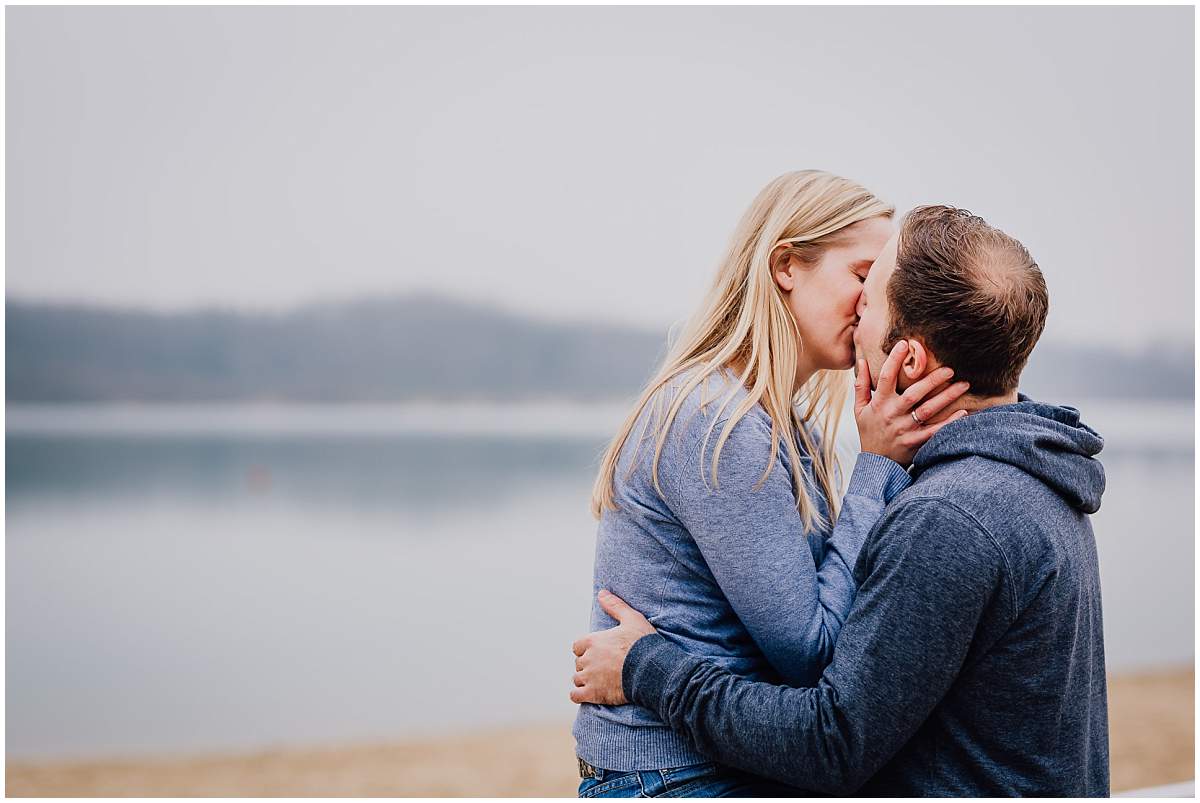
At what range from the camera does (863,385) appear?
1523 millimetres

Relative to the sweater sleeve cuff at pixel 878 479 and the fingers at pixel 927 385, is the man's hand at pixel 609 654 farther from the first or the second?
the fingers at pixel 927 385

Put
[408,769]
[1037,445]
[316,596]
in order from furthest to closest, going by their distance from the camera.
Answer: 1. [316,596]
2. [408,769]
3. [1037,445]

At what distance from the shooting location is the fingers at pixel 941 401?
1.37m

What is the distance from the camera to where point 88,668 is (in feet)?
42.2

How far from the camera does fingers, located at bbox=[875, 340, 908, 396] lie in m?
1.39

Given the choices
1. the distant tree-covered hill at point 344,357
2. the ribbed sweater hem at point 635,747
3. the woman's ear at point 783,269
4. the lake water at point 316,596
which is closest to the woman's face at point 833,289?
the woman's ear at point 783,269

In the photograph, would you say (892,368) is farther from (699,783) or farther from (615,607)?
(699,783)

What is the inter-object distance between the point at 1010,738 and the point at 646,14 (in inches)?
2363

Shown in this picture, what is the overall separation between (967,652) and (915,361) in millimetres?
426

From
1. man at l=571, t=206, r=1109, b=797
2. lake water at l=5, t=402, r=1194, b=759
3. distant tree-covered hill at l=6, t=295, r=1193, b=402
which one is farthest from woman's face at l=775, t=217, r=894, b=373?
distant tree-covered hill at l=6, t=295, r=1193, b=402

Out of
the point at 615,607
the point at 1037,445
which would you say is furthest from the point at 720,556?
the point at 1037,445

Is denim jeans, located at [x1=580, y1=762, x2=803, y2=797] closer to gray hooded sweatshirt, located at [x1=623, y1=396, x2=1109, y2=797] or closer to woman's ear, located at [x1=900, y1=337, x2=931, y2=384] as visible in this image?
gray hooded sweatshirt, located at [x1=623, y1=396, x2=1109, y2=797]

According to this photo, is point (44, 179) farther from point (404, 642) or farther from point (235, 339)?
point (404, 642)

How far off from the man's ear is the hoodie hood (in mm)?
93
